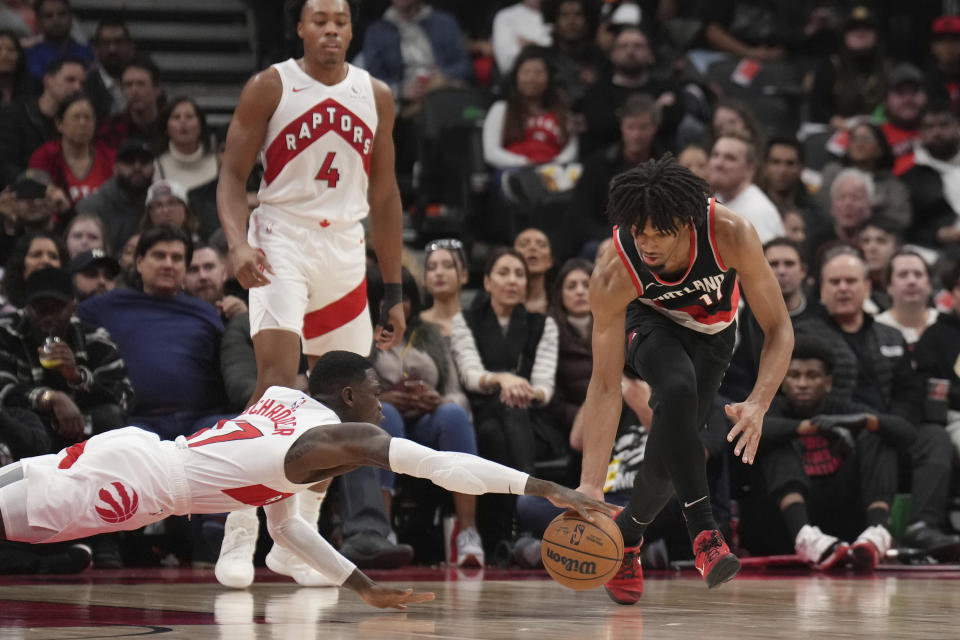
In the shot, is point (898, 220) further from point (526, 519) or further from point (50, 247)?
point (50, 247)

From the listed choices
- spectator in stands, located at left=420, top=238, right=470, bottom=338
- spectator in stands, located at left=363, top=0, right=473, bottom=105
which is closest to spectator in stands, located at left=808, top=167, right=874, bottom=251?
spectator in stands, located at left=420, top=238, right=470, bottom=338

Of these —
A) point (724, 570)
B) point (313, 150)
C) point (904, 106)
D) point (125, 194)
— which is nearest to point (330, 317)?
point (313, 150)

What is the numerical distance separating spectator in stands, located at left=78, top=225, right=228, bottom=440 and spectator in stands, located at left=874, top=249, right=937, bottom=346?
13.4 ft

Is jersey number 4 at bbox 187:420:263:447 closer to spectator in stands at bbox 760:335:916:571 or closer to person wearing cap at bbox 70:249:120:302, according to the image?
person wearing cap at bbox 70:249:120:302

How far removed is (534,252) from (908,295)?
2.31 m

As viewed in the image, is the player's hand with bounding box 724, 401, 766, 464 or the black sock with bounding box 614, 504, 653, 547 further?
the black sock with bounding box 614, 504, 653, 547

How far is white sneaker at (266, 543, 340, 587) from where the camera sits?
559 cm

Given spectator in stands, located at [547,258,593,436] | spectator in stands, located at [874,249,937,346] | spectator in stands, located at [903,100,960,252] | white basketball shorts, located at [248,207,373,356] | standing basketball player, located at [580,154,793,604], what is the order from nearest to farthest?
standing basketball player, located at [580,154,793,604]
white basketball shorts, located at [248,207,373,356]
spectator in stands, located at [547,258,593,436]
spectator in stands, located at [874,249,937,346]
spectator in stands, located at [903,100,960,252]

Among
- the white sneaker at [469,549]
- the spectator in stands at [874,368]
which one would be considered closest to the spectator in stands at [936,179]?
the spectator in stands at [874,368]

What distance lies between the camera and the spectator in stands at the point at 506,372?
7430 mm

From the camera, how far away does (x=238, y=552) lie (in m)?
5.45

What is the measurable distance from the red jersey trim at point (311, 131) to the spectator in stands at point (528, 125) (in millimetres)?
4093

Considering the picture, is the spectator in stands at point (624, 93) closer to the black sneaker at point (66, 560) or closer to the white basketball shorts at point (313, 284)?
the white basketball shorts at point (313, 284)

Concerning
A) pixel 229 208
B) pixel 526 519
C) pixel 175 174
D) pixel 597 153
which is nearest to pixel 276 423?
pixel 229 208
